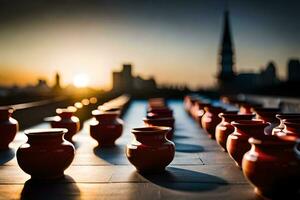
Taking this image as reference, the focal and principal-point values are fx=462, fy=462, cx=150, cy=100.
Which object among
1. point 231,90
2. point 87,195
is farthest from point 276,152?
point 231,90

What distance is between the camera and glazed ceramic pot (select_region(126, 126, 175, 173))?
742 centimetres

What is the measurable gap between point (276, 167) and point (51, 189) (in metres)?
3.14

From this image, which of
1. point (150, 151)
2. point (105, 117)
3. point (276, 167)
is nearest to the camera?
point (276, 167)

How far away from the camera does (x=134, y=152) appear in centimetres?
750

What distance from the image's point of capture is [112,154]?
32.7ft

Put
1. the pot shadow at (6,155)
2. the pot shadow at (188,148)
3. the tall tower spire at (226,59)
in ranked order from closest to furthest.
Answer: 1. the pot shadow at (6,155)
2. the pot shadow at (188,148)
3. the tall tower spire at (226,59)

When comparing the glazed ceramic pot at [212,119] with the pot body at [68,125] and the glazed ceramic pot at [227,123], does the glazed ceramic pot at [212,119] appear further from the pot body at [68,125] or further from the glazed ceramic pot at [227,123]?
the pot body at [68,125]

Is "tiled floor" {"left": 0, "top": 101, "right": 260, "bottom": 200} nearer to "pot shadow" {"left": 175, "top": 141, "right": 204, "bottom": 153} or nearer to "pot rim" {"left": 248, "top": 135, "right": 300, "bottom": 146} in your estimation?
"pot shadow" {"left": 175, "top": 141, "right": 204, "bottom": 153}

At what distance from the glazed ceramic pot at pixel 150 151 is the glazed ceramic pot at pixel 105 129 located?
3.70 meters

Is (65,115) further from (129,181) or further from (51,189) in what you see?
(51,189)

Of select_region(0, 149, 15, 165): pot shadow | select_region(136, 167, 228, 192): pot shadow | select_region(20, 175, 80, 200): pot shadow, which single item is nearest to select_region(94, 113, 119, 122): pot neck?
select_region(0, 149, 15, 165): pot shadow

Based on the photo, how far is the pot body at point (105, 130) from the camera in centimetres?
1125

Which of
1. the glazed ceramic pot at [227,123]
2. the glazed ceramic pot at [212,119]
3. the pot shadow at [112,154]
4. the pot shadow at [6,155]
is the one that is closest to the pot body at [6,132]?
the pot shadow at [6,155]

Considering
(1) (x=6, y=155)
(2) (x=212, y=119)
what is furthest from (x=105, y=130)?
(2) (x=212, y=119)
